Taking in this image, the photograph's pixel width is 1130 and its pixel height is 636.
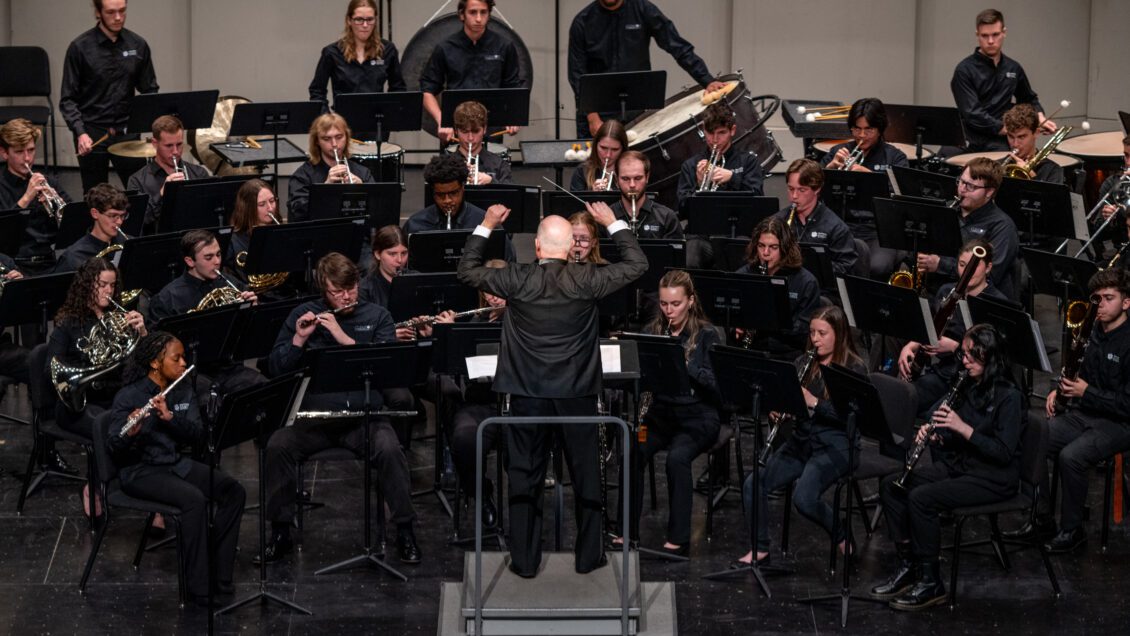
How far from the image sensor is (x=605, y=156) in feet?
33.0

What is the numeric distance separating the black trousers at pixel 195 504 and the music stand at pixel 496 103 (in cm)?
400

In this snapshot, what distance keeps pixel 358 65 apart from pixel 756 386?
5495 mm

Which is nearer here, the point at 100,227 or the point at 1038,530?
the point at 1038,530

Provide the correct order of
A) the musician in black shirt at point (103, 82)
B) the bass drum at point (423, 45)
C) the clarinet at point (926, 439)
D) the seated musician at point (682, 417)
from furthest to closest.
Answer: the bass drum at point (423, 45), the musician in black shirt at point (103, 82), the seated musician at point (682, 417), the clarinet at point (926, 439)

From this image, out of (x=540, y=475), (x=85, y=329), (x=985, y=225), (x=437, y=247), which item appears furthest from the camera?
(x=985, y=225)

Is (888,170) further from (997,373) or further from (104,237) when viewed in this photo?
(104,237)

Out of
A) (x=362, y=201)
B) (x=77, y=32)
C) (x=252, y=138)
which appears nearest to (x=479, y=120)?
(x=362, y=201)

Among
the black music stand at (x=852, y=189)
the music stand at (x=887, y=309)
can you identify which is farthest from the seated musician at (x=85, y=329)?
the black music stand at (x=852, y=189)

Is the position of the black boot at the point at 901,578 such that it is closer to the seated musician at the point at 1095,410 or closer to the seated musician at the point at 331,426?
the seated musician at the point at 1095,410

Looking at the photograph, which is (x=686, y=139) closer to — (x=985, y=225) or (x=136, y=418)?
(x=985, y=225)

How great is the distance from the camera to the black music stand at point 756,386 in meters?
7.16

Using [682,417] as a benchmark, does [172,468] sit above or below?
below

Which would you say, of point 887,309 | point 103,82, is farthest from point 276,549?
point 103,82

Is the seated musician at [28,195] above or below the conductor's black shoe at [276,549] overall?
above
